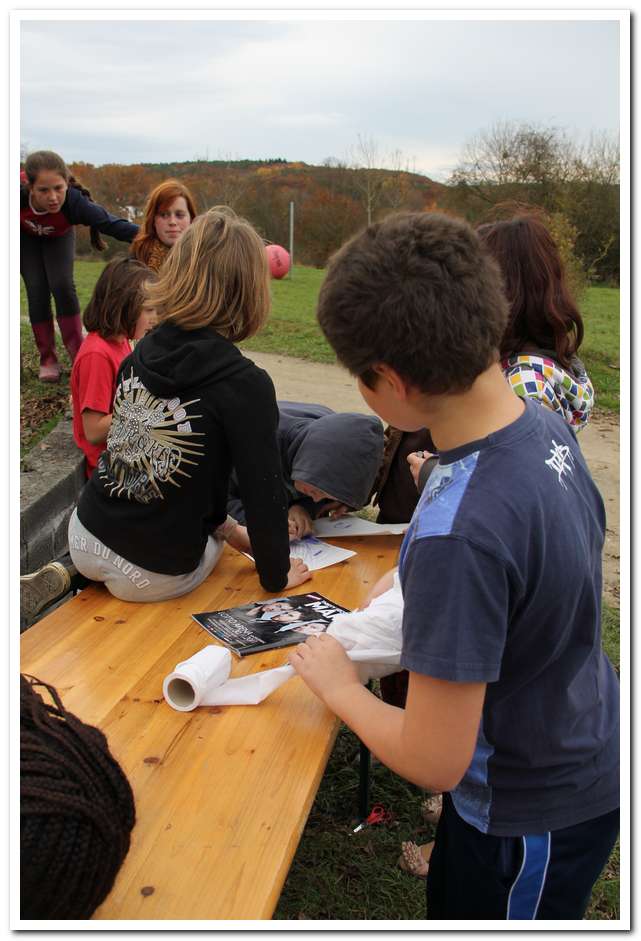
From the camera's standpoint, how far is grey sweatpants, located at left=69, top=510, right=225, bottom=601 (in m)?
2.10

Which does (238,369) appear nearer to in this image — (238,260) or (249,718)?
(238,260)

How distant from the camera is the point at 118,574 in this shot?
2109mm

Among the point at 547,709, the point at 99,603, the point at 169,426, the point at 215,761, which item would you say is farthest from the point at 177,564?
the point at 547,709

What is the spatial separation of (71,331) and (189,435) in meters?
3.67

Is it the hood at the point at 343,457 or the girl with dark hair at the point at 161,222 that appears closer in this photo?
the hood at the point at 343,457

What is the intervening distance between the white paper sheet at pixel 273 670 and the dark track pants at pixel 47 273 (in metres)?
3.99

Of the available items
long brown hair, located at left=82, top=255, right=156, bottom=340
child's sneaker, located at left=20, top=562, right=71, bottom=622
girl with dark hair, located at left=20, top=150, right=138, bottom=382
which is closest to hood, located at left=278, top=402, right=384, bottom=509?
child's sneaker, located at left=20, top=562, right=71, bottom=622

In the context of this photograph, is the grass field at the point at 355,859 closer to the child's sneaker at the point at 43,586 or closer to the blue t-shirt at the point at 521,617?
the blue t-shirt at the point at 521,617

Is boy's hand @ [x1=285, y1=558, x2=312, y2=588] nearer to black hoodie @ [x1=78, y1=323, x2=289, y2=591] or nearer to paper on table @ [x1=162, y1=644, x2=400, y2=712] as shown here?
black hoodie @ [x1=78, y1=323, x2=289, y2=591]

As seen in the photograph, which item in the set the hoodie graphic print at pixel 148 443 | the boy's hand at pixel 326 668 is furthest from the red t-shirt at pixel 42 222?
the boy's hand at pixel 326 668

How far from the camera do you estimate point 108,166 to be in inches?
747

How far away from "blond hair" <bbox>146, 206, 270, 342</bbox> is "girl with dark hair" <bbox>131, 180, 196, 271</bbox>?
7.19 feet

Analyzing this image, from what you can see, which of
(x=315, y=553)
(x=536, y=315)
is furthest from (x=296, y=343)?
(x=536, y=315)

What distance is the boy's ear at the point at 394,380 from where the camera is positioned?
1.04 metres
